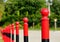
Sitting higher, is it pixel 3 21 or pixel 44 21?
pixel 44 21

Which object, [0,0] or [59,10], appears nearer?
[0,0]

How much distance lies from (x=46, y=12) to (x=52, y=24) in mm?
39812

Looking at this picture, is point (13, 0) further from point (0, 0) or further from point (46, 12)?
point (46, 12)

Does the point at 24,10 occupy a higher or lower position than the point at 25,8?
lower

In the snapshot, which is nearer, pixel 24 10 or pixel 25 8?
pixel 25 8

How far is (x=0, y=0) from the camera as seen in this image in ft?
78.2

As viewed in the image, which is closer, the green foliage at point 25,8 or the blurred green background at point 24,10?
the green foliage at point 25,8

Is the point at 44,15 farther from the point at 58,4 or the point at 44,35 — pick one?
the point at 58,4

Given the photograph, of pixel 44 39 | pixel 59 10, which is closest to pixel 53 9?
pixel 59 10

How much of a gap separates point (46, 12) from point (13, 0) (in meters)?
19.6

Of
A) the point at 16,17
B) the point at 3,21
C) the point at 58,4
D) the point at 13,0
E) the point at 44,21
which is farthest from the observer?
the point at 3,21

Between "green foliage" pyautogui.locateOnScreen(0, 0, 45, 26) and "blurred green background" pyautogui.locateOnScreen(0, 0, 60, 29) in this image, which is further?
"blurred green background" pyautogui.locateOnScreen(0, 0, 60, 29)

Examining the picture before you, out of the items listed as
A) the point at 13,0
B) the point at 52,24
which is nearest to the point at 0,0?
the point at 13,0

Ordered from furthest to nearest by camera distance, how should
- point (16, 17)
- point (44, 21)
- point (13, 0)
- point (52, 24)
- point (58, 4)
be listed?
point (52, 24) → point (16, 17) → point (58, 4) → point (13, 0) → point (44, 21)
